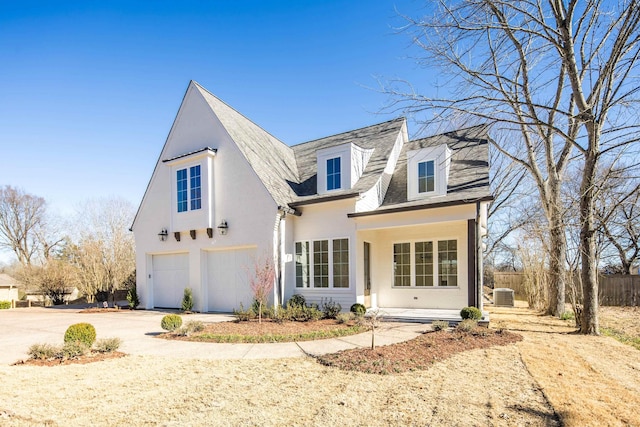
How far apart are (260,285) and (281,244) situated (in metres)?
2.13

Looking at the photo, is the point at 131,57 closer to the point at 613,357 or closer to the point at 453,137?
the point at 453,137

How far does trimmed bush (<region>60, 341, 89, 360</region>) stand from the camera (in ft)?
21.1

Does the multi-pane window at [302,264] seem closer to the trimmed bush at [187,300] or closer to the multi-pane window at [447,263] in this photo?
the trimmed bush at [187,300]

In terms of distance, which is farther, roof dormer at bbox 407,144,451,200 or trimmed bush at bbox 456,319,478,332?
roof dormer at bbox 407,144,451,200

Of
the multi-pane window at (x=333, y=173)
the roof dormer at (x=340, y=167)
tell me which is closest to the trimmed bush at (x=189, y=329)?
the roof dormer at (x=340, y=167)

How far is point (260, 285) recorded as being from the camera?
1057 cm

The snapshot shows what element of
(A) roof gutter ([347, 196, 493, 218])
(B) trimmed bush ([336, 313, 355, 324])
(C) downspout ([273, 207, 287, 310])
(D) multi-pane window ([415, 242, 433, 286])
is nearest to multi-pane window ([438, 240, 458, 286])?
(D) multi-pane window ([415, 242, 433, 286])

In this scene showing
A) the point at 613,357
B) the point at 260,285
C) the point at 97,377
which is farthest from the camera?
the point at 260,285

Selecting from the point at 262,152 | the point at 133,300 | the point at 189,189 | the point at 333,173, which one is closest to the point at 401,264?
the point at 333,173

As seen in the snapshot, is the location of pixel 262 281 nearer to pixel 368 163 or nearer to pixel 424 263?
pixel 424 263

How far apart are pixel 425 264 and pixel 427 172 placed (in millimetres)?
3446

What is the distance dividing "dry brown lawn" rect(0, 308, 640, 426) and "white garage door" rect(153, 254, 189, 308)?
8.25m

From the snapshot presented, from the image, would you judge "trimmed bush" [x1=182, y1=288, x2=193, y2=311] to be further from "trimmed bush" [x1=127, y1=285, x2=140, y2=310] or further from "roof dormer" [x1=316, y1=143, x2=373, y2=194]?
"roof dormer" [x1=316, y1=143, x2=373, y2=194]

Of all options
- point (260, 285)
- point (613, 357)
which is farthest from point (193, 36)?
point (613, 357)
